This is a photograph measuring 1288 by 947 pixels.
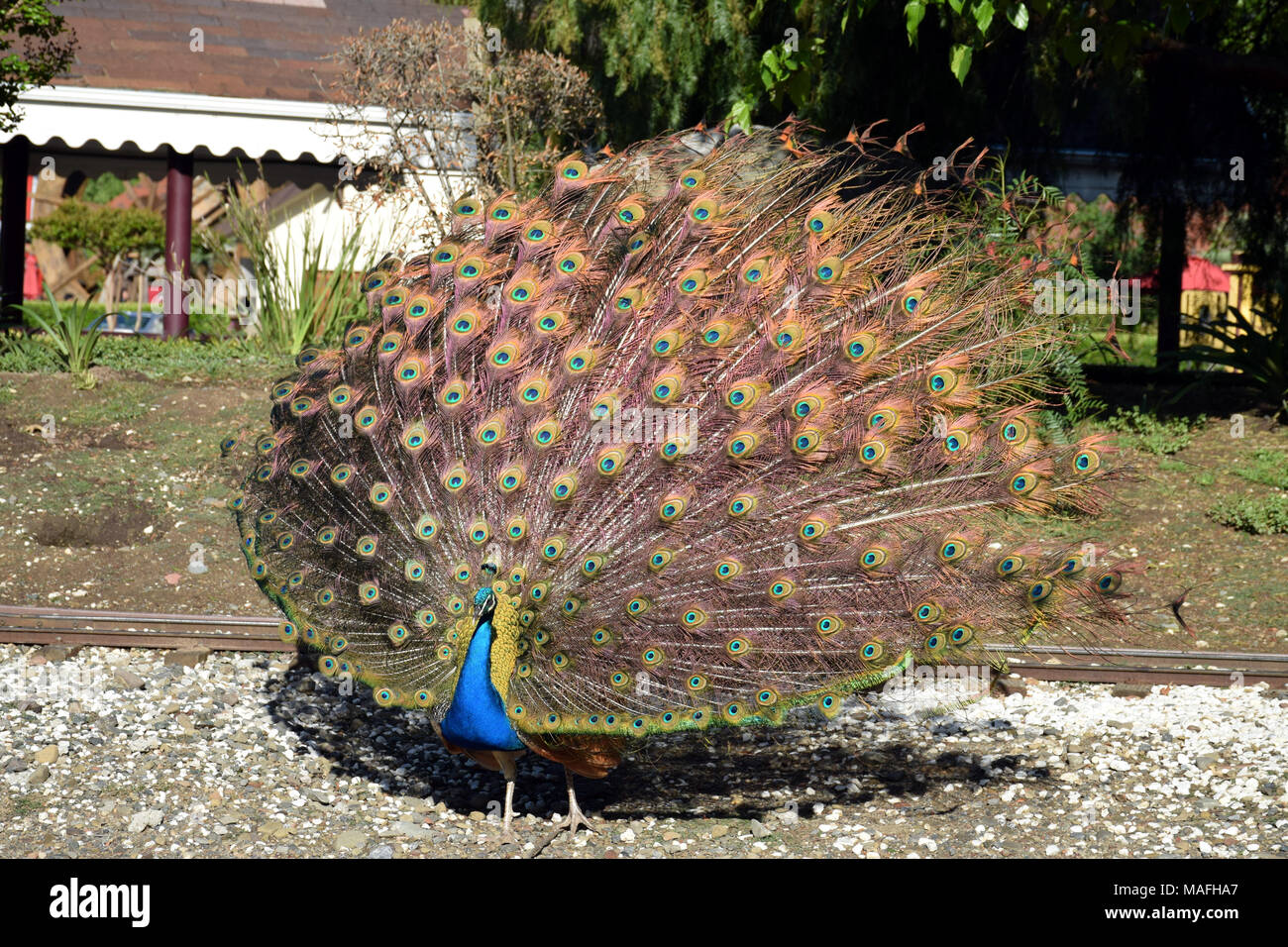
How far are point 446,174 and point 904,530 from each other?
363 inches

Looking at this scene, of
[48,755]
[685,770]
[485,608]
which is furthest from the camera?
[685,770]

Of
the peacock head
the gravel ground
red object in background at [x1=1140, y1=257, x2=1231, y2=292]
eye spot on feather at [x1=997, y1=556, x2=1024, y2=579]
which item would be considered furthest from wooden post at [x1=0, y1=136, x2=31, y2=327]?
red object in background at [x1=1140, y1=257, x2=1231, y2=292]

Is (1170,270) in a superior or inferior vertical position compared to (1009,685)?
superior

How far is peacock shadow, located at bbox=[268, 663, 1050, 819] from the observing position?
5.90 m

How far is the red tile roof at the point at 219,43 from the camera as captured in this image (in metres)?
15.8

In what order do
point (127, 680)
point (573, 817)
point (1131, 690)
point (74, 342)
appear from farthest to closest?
point (74, 342)
point (1131, 690)
point (127, 680)
point (573, 817)

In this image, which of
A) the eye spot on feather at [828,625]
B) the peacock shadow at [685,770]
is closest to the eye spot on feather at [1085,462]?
the eye spot on feather at [828,625]

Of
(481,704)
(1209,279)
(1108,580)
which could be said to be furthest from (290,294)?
(1209,279)

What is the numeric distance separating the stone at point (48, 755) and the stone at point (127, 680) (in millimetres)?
1030

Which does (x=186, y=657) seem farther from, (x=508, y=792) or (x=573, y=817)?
(x=573, y=817)

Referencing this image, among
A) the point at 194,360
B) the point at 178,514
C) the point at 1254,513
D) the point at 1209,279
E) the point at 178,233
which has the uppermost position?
the point at 1209,279

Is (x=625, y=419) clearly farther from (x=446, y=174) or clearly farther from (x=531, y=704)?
(x=446, y=174)

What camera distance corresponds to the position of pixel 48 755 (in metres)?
6.07

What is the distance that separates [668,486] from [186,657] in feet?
13.3
